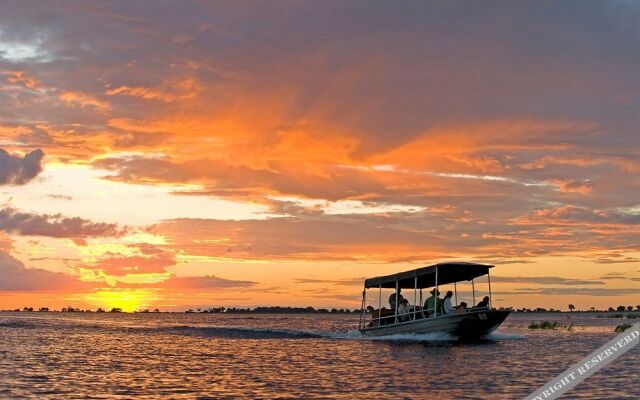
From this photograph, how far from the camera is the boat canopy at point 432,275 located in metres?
46.1

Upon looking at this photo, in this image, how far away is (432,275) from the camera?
49.3 metres

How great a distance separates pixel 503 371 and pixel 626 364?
737 centimetres

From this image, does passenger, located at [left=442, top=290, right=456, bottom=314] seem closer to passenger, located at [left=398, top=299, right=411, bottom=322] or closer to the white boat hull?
the white boat hull

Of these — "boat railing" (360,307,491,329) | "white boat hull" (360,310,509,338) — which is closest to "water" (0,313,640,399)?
"white boat hull" (360,310,509,338)

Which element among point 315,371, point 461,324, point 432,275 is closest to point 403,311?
point 432,275

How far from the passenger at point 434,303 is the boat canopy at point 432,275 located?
4.59 ft

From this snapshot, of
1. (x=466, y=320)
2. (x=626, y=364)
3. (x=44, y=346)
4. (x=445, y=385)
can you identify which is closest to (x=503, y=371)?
(x=445, y=385)

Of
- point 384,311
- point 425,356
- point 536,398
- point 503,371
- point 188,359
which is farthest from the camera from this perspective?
point 384,311

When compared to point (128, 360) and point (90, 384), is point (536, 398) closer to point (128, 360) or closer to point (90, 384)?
point (90, 384)

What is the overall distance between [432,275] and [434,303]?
2.67m

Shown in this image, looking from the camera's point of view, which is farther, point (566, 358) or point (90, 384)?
point (566, 358)

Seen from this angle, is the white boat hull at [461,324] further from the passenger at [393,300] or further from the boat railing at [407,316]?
the passenger at [393,300]

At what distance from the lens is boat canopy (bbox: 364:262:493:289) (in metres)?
46.1

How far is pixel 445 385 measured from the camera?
92.8 ft
